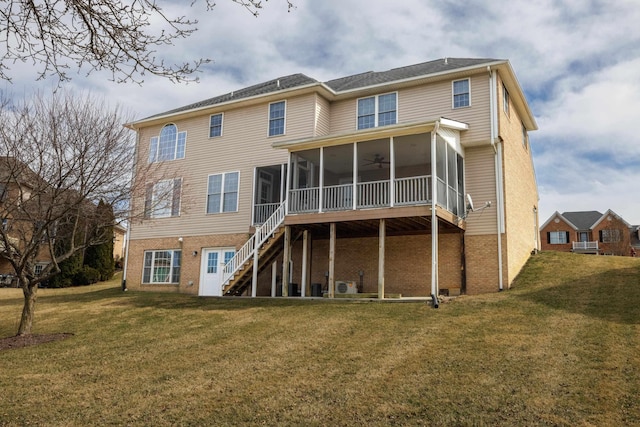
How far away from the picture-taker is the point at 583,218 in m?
50.6

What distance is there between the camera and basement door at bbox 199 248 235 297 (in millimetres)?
20672

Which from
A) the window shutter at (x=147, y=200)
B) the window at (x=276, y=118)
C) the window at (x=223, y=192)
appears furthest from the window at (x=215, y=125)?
the window shutter at (x=147, y=200)

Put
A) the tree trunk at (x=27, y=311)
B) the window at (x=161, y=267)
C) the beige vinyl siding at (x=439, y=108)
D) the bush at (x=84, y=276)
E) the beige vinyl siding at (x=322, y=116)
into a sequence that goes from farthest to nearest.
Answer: the bush at (x=84, y=276) → the window at (x=161, y=267) → the beige vinyl siding at (x=322, y=116) → the beige vinyl siding at (x=439, y=108) → the tree trunk at (x=27, y=311)

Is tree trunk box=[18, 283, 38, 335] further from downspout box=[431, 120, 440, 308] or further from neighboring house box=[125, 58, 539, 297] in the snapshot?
downspout box=[431, 120, 440, 308]

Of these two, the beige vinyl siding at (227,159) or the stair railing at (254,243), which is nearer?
the stair railing at (254,243)

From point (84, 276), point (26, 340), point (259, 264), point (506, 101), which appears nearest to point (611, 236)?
point (506, 101)

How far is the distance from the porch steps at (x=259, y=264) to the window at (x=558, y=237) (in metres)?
38.5

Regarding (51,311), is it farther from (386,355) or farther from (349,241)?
(386,355)

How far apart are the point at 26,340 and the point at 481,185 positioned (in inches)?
529

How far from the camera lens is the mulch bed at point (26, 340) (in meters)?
11.3

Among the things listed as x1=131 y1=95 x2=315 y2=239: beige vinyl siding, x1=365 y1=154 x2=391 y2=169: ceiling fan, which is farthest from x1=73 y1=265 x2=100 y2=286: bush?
x1=365 y1=154 x2=391 y2=169: ceiling fan

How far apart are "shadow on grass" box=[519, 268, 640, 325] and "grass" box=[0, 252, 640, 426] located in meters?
0.07

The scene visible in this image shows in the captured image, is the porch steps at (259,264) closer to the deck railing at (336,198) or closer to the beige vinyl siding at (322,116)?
the deck railing at (336,198)

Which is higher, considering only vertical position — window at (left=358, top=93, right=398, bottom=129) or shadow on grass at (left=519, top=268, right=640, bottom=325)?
window at (left=358, top=93, right=398, bottom=129)
